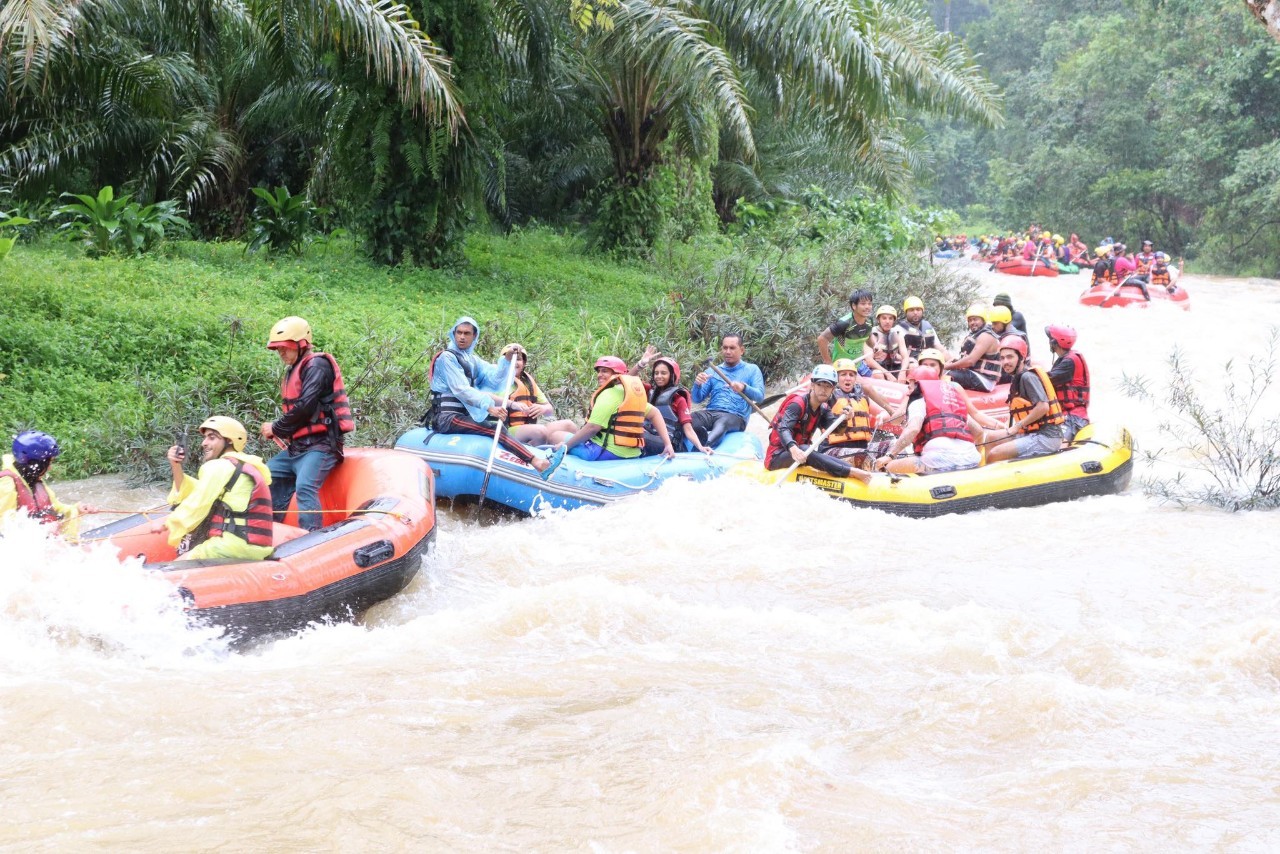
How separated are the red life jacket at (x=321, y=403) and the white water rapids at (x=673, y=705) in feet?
3.23

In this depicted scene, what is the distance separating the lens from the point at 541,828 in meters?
4.18

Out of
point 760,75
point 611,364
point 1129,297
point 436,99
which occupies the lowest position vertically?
point 1129,297

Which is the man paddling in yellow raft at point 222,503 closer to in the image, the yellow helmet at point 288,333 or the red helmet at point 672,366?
the yellow helmet at point 288,333

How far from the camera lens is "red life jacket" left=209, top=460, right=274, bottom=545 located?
19.5 feet

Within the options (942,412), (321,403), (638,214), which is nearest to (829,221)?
(638,214)

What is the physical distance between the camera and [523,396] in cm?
939

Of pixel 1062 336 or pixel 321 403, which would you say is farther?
pixel 1062 336

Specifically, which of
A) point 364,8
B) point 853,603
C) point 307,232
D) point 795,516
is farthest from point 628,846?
point 307,232

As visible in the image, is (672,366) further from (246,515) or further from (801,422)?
(246,515)

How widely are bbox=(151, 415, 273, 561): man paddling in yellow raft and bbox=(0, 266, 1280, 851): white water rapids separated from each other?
410 millimetres

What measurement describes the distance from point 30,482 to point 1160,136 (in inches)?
1380

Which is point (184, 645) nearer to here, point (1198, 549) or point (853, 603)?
point (853, 603)

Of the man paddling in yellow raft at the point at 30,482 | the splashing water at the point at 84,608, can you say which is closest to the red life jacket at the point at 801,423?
the splashing water at the point at 84,608

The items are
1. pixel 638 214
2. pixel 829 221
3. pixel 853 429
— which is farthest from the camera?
pixel 829 221
